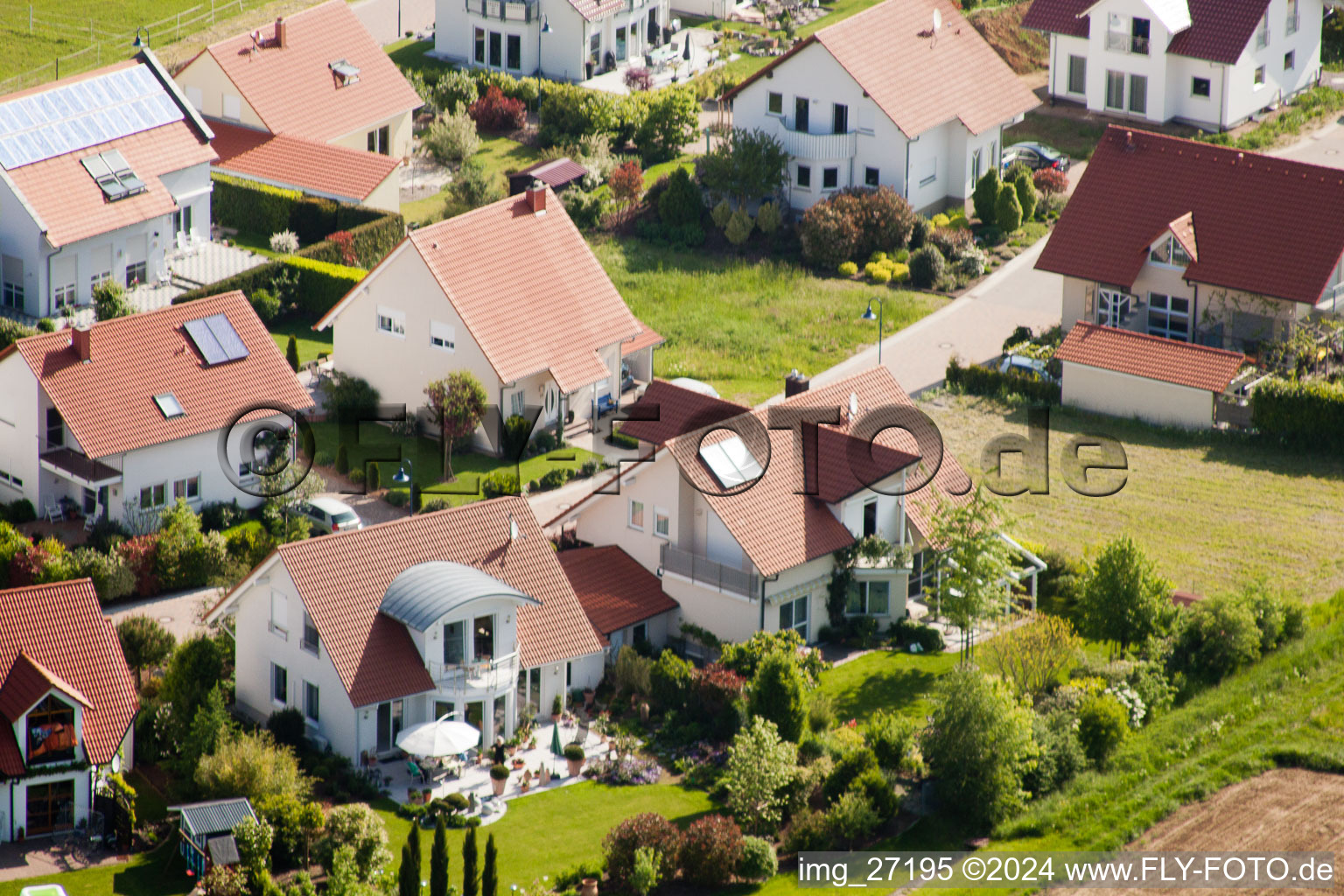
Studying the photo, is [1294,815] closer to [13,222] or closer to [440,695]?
[440,695]

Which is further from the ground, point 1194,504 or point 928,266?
point 928,266

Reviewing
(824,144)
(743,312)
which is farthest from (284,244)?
(824,144)

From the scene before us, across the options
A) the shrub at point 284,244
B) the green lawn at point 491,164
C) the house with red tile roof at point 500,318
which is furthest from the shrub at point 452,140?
the house with red tile roof at point 500,318

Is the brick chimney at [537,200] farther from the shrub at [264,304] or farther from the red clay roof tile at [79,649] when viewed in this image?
the red clay roof tile at [79,649]

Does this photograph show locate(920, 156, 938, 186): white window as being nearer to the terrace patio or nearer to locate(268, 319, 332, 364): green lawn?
locate(268, 319, 332, 364): green lawn

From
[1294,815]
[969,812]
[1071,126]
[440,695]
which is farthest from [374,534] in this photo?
[1071,126]

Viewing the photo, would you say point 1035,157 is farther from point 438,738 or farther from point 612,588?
point 438,738

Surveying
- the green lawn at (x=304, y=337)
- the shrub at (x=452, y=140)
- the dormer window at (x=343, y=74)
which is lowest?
the green lawn at (x=304, y=337)
